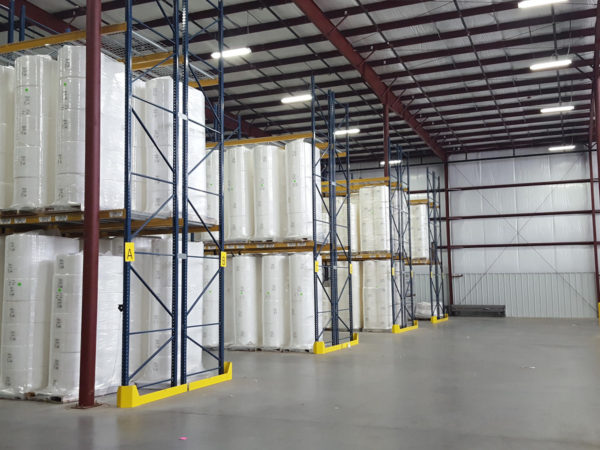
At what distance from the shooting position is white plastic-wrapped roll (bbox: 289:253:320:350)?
40.4 feet

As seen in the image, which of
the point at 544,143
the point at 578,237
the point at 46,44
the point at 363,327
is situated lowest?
the point at 363,327

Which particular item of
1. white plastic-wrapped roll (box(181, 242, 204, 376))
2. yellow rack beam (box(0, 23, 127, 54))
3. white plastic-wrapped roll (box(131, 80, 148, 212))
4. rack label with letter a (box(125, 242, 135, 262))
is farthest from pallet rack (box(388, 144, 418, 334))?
yellow rack beam (box(0, 23, 127, 54))

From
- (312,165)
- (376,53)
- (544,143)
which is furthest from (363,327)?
(544,143)

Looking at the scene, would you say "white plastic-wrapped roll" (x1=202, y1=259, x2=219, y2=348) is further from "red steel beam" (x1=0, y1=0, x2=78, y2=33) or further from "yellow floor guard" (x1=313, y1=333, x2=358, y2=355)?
"red steel beam" (x1=0, y1=0, x2=78, y2=33)

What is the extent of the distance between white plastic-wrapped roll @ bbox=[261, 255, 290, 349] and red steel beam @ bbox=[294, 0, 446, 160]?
5886 millimetres

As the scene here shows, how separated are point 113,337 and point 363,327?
11.0 m

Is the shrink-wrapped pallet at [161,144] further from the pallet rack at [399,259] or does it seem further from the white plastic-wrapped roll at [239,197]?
the pallet rack at [399,259]

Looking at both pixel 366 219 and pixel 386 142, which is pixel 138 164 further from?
pixel 386 142

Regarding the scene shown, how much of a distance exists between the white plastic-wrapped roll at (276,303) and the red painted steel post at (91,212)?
587 cm

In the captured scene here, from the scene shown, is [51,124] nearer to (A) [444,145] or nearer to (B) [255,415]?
(B) [255,415]

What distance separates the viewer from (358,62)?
1664 centimetres

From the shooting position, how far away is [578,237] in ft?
80.8

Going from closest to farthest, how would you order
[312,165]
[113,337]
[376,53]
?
[113,337] → [312,165] → [376,53]

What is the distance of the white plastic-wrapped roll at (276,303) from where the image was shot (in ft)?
41.3
